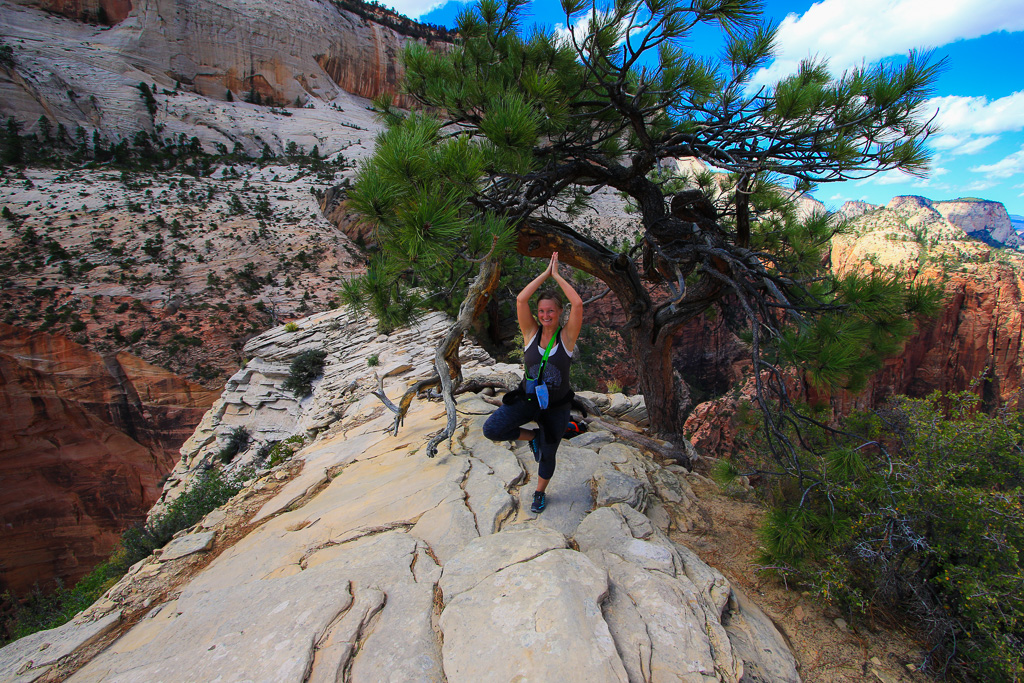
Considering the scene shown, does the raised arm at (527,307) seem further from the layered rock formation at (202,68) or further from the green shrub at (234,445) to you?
the layered rock formation at (202,68)

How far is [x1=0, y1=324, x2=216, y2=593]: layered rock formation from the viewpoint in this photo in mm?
11984

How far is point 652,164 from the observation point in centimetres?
343

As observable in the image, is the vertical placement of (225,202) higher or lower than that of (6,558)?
higher

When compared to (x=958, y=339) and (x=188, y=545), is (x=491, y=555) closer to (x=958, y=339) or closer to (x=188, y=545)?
(x=188, y=545)

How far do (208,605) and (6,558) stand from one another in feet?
57.8

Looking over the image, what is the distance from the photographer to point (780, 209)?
3568 millimetres

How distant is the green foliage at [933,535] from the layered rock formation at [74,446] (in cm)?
1483

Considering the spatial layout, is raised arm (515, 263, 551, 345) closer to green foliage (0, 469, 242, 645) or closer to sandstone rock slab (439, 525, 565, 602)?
sandstone rock slab (439, 525, 565, 602)

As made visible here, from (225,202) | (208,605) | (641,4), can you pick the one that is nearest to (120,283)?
(225,202)

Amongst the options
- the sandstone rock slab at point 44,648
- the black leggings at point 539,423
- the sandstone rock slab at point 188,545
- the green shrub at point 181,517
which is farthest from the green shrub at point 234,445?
the black leggings at point 539,423

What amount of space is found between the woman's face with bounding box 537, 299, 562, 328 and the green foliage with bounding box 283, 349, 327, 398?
7.51 meters

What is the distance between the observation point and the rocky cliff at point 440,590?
157 centimetres

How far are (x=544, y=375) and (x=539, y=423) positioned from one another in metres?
0.34

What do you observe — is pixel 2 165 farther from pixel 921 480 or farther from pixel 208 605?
pixel 921 480
